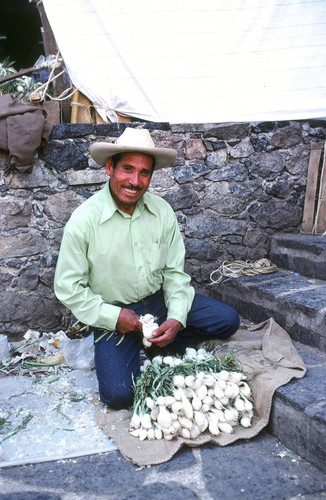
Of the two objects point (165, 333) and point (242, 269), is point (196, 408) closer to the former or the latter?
point (165, 333)

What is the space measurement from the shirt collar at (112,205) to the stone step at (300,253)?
1470mm

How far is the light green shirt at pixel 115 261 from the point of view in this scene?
2660 millimetres

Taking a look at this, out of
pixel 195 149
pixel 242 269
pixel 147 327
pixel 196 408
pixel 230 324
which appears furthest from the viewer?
pixel 242 269

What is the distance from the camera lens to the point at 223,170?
3.90 meters

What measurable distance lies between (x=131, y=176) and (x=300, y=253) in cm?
182

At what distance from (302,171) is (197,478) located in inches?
114

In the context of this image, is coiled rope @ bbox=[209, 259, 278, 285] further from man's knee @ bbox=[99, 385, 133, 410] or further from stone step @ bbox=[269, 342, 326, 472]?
man's knee @ bbox=[99, 385, 133, 410]

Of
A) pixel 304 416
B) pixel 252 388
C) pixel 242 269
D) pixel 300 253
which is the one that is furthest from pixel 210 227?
pixel 304 416

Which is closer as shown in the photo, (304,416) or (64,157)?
(304,416)

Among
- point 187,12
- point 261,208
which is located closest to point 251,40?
point 187,12

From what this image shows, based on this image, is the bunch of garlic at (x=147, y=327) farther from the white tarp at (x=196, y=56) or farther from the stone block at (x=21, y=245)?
the white tarp at (x=196, y=56)

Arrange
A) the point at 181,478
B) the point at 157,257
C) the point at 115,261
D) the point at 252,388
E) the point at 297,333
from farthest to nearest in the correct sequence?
1. the point at 297,333
2. the point at 157,257
3. the point at 115,261
4. the point at 252,388
5. the point at 181,478

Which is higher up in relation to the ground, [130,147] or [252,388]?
[130,147]

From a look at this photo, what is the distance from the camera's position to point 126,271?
2.79m
